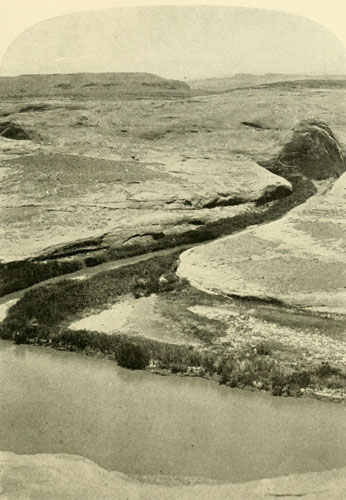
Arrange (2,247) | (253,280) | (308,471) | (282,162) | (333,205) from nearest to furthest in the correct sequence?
(308,471), (253,280), (2,247), (333,205), (282,162)

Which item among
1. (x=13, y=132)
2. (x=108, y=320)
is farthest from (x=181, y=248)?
(x=13, y=132)

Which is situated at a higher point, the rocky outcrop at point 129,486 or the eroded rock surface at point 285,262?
the eroded rock surface at point 285,262

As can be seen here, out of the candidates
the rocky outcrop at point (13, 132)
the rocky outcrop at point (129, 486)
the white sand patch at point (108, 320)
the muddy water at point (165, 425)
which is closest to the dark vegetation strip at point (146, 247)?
the white sand patch at point (108, 320)

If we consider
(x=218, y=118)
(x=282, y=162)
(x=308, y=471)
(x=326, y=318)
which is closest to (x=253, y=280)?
(x=326, y=318)

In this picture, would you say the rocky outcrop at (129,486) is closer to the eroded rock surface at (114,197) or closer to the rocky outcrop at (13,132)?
the eroded rock surface at (114,197)

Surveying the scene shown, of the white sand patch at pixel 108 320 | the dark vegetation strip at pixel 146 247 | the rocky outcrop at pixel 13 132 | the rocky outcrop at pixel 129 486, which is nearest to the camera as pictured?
the rocky outcrop at pixel 129 486

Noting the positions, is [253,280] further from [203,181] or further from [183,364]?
[203,181]

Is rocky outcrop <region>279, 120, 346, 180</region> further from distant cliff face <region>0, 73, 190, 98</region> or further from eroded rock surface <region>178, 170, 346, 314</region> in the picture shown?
distant cliff face <region>0, 73, 190, 98</region>
